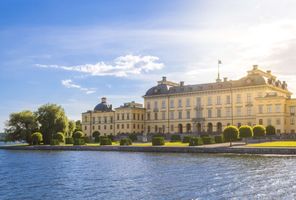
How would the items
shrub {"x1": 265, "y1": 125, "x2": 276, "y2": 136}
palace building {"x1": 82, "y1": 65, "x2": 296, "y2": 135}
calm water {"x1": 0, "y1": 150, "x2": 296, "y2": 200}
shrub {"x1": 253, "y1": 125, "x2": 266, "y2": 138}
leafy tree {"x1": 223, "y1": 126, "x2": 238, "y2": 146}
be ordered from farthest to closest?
palace building {"x1": 82, "y1": 65, "x2": 296, "y2": 135}, shrub {"x1": 265, "y1": 125, "x2": 276, "y2": 136}, shrub {"x1": 253, "y1": 125, "x2": 266, "y2": 138}, leafy tree {"x1": 223, "y1": 126, "x2": 238, "y2": 146}, calm water {"x1": 0, "y1": 150, "x2": 296, "y2": 200}

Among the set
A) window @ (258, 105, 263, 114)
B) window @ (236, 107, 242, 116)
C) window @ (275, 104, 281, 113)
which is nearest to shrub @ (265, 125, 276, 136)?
window @ (275, 104, 281, 113)

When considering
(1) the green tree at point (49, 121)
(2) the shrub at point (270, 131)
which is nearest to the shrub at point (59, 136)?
(1) the green tree at point (49, 121)

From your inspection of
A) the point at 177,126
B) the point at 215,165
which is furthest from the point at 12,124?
the point at 215,165

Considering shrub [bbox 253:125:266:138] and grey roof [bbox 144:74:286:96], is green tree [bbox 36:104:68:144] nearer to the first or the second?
grey roof [bbox 144:74:286:96]

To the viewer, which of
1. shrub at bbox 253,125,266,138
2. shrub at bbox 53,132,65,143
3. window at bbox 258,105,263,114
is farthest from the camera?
window at bbox 258,105,263,114

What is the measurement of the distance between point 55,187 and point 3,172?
9.62 meters

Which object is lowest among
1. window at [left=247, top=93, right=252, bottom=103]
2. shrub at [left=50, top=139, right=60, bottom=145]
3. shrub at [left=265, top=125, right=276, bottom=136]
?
shrub at [left=50, top=139, right=60, bottom=145]

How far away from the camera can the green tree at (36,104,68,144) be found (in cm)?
6981

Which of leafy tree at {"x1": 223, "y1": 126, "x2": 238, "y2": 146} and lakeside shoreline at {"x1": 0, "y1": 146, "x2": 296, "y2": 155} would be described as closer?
lakeside shoreline at {"x1": 0, "y1": 146, "x2": 296, "y2": 155}

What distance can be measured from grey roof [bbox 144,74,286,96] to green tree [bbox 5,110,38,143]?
96.7 ft

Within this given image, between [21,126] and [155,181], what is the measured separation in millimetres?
51160

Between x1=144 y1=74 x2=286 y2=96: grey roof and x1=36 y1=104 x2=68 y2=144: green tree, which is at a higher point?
x1=144 y1=74 x2=286 y2=96: grey roof

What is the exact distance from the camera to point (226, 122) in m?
78.4

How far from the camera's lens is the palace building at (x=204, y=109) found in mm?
69625
